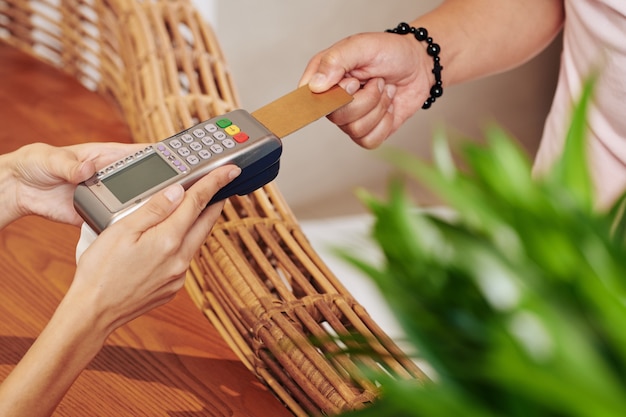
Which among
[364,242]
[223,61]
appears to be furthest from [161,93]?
[364,242]

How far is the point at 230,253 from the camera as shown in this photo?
1.95ft

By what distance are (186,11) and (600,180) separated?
0.50 m

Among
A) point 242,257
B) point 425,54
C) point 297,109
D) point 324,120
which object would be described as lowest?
point 242,257

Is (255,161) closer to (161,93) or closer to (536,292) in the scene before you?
(161,93)

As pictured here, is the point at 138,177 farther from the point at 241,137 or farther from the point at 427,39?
the point at 427,39

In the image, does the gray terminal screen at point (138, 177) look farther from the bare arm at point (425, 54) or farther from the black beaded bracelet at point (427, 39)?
the black beaded bracelet at point (427, 39)

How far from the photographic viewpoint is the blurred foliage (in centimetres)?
19

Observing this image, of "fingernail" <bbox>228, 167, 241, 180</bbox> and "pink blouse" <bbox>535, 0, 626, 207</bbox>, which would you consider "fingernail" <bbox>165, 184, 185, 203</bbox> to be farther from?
"pink blouse" <bbox>535, 0, 626, 207</bbox>

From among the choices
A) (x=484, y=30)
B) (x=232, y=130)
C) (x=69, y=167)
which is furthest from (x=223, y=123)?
(x=484, y=30)

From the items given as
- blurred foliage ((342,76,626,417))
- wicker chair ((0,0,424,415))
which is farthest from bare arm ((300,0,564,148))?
blurred foliage ((342,76,626,417))

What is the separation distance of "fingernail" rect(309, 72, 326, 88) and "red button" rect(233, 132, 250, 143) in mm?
96

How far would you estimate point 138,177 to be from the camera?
540 mm

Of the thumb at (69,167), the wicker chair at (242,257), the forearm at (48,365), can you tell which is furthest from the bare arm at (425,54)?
the forearm at (48,365)

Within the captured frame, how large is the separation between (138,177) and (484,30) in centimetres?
44
